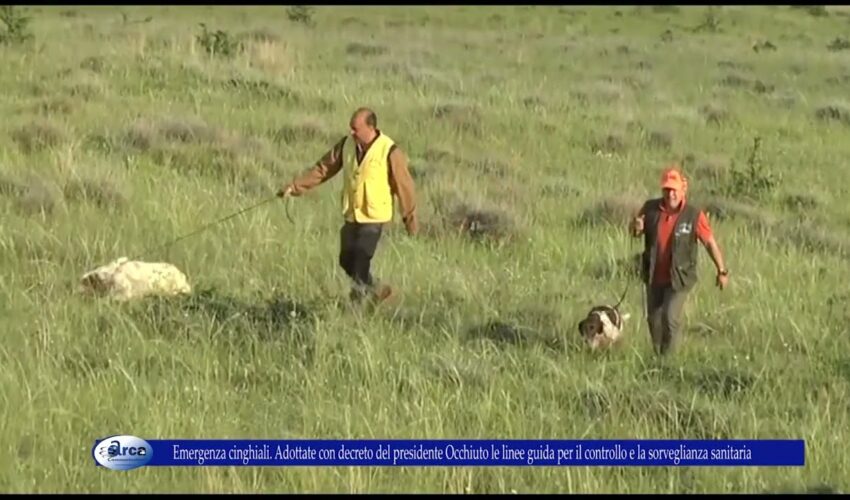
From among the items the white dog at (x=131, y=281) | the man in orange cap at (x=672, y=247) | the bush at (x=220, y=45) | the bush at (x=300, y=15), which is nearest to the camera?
the man in orange cap at (x=672, y=247)

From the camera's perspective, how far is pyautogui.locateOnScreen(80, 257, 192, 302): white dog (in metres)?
6.72

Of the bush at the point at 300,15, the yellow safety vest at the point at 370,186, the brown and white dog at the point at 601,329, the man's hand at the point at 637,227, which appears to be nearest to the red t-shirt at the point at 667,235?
the man's hand at the point at 637,227

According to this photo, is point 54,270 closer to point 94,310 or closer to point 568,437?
point 94,310

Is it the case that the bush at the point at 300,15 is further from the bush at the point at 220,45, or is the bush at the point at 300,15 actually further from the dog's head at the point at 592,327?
the dog's head at the point at 592,327

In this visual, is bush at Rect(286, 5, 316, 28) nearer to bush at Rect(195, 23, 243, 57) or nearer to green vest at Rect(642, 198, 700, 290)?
bush at Rect(195, 23, 243, 57)

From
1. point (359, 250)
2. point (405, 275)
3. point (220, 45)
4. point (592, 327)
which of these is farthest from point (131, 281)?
point (220, 45)

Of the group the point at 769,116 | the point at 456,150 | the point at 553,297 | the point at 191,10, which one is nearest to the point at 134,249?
the point at 553,297

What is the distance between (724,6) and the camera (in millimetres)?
41906

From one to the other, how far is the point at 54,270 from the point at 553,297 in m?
3.39

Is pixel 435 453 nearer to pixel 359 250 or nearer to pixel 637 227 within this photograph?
pixel 637 227

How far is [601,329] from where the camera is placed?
6082 mm

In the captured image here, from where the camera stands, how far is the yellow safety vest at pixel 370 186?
696 centimetres

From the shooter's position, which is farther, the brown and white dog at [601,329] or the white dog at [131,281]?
the white dog at [131,281]

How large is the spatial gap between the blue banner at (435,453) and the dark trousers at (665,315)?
1.37m
